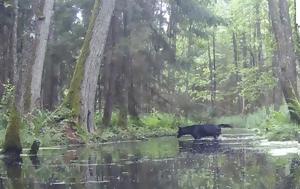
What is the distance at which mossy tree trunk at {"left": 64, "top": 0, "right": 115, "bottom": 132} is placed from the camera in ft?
54.0

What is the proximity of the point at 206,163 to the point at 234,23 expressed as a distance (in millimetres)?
43430

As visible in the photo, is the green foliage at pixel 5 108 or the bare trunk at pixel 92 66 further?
the bare trunk at pixel 92 66

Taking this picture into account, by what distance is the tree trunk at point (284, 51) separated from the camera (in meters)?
16.3

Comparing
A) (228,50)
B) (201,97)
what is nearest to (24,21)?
(201,97)

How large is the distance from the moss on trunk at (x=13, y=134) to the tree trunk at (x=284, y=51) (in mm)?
8610

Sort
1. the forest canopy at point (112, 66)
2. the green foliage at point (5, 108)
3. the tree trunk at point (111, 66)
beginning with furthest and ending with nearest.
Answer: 1. the tree trunk at point (111, 66)
2. the forest canopy at point (112, 66)
3. the green foliage at point (5, 108)

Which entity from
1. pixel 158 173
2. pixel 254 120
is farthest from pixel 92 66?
pixel 254 120

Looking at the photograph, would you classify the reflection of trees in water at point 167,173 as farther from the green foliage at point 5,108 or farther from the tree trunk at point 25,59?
the green foliage at point 5,108

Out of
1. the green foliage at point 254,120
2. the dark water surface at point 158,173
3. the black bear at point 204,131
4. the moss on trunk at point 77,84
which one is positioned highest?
the moss on trunk at point 77,84

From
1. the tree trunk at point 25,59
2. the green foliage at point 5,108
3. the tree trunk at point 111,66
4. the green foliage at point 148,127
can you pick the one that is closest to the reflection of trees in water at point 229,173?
the tree trunk at point 25,59

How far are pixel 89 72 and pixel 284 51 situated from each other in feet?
20.8

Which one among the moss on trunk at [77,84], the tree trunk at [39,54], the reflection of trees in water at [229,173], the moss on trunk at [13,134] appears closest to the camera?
the reflection of trees in water at [229,173]

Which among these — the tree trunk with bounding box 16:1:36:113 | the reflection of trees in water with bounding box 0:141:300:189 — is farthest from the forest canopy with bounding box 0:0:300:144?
the reflection of trees in water with bounding box 0:141:300:189

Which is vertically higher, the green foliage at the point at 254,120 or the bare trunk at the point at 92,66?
the bare trunk at the point at 92,66
